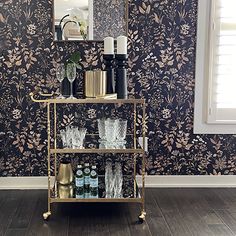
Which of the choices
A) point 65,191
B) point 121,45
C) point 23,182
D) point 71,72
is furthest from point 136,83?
point 23,182

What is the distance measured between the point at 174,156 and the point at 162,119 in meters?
0.35

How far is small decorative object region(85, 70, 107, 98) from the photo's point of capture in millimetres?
2998

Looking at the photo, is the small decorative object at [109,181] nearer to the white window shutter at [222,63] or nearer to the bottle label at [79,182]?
the bottle label at [79,182]

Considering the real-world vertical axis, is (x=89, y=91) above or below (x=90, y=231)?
above

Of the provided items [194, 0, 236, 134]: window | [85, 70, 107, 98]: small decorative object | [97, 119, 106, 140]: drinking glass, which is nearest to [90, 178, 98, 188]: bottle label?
[97, 119, 106, 140]: drinking glass

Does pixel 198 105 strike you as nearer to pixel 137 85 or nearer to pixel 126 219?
pixel 137 85

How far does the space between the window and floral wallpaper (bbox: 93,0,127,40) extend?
2.14 feet

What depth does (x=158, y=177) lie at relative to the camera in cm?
359

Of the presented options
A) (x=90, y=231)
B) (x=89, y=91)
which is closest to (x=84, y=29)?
(x=89, y=91)

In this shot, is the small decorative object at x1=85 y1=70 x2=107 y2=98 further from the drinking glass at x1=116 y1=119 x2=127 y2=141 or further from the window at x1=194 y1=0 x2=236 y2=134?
the window at x1=194 y1=0 x2=236 y2=134

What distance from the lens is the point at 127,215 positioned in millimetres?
2998

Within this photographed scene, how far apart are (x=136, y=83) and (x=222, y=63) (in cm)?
74

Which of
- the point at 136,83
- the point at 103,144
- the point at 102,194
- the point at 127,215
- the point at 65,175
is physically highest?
the point at 136,83

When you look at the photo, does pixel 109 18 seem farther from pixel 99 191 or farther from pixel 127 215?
pixel 127 215
